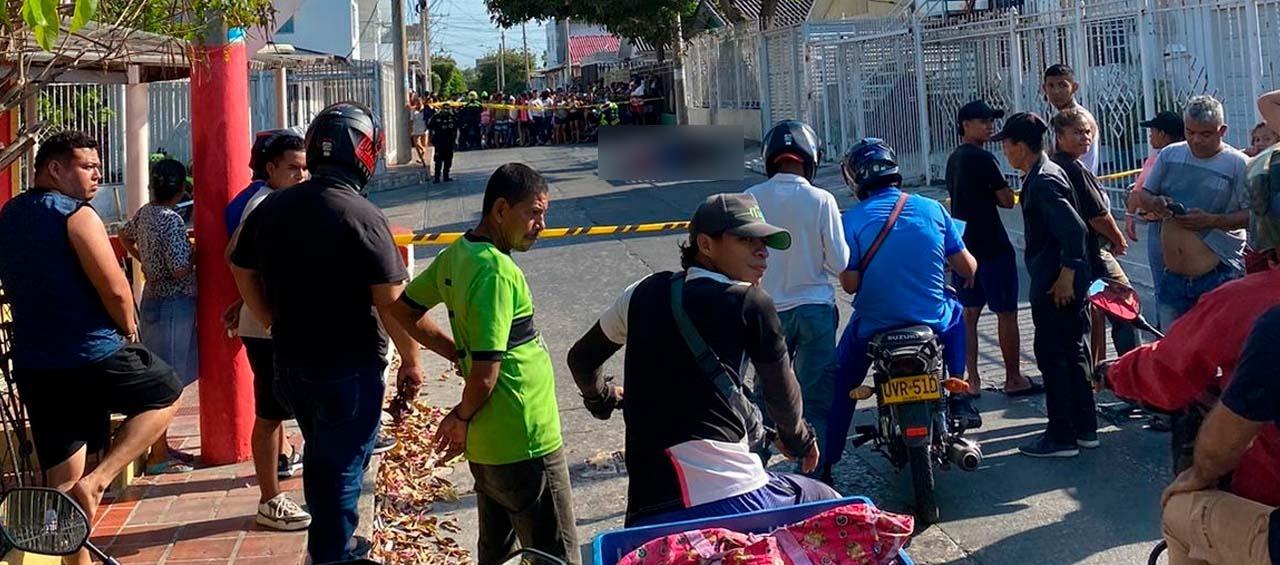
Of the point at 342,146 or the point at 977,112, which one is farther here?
the point at 977,112

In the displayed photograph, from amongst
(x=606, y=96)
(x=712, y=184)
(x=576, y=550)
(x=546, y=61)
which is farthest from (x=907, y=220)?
(x=546, y=61)

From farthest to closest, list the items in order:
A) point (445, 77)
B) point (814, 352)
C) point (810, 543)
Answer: point (445, 77) < point (814, 352) < point (810, 543)

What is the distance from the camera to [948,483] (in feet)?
20.2

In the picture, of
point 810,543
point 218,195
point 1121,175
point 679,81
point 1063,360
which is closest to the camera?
point 810,543

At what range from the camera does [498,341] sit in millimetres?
3854

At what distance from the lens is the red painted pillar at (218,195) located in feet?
19.7

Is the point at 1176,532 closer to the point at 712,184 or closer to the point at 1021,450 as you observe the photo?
the point at 1021,450

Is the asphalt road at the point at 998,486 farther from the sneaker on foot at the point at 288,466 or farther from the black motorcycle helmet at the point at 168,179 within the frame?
the black motorcycle helmet at the point at 168,179

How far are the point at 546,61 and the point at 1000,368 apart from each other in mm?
96141

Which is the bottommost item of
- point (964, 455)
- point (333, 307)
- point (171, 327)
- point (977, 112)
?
point (964, 455)

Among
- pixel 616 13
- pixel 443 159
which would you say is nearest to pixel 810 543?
pixel 443 159

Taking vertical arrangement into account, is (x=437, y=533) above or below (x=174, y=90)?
below

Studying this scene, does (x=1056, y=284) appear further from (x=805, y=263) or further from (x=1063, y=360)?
(x=805, y=263)

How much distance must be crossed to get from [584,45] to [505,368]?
70.2 meters
